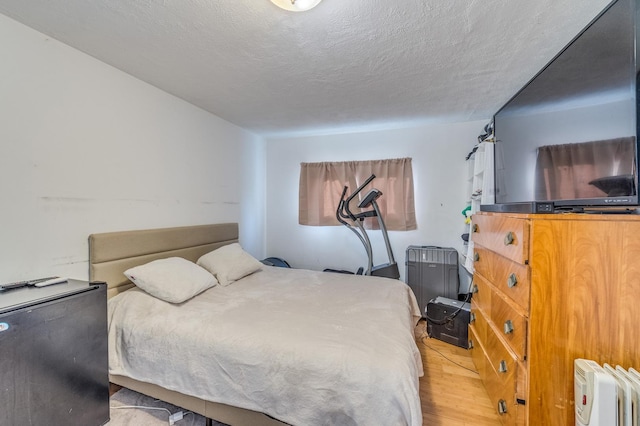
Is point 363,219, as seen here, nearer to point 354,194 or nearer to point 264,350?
point 354,194

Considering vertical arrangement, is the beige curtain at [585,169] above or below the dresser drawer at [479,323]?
above

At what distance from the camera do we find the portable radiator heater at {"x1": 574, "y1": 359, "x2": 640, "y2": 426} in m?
0.85

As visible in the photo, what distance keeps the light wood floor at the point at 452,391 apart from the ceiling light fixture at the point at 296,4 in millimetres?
2398

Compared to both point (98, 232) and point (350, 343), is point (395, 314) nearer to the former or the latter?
point (350, 343)

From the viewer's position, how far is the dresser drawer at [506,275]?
1164mm

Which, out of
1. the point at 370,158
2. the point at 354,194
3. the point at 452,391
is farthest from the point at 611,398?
the point at 370,158

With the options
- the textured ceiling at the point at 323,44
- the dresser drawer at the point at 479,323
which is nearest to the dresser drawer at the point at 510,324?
the dresser drawer at the point at 479,323

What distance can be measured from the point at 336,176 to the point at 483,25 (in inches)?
90.5

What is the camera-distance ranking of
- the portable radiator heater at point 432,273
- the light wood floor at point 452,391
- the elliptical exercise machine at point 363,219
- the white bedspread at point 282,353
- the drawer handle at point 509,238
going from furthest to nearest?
the elliptical exercise machine at point 363,219 → the portable radiator heater at point 432,273 → the light wood floor at point 452,391 → the drawer handle at point 509,238 → the white bedspread at point 282,353

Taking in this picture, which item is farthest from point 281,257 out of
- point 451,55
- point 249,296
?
point 451,55

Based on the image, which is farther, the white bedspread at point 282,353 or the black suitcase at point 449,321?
the black suitcase at point 449,321

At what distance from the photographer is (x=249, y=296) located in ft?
6.18

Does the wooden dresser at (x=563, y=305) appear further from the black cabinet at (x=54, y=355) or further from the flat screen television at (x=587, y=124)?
the black cabinet at (x=54, y=355)

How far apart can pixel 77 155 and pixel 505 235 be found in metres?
2.73
